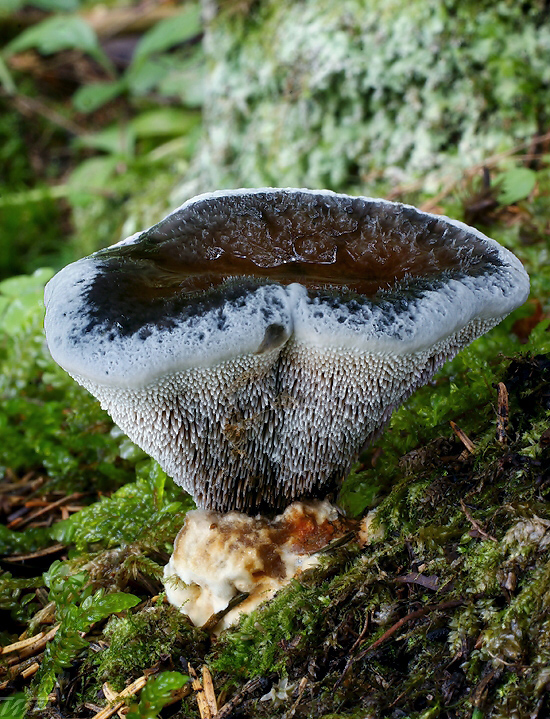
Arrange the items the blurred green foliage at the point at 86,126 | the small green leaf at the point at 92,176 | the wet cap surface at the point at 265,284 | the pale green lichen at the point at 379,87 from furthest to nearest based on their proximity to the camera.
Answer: the small green leaf at the point at 92,176 < the blurred green foliage at the point at 86,126 < the pale green lichen at the point at 379,87 < the wet cap surface at the point at 265,284

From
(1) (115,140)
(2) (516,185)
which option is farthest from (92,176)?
(2) (516,185)

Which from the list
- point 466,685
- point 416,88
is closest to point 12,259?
point 416,88

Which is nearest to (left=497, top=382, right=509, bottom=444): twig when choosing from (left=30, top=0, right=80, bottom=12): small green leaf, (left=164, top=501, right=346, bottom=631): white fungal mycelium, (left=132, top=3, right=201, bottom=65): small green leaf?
(left=164, top=501, right=346, bottom=631): white fungal mycelium

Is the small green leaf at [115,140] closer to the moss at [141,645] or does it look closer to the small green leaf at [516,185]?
the small green leaf at [516,185]

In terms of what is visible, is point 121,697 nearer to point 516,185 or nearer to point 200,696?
point 200,696

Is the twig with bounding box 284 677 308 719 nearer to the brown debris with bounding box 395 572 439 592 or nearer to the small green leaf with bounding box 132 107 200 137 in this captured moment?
the brown debris with bounding box 395 572 439 592

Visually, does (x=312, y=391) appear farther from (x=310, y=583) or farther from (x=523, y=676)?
(x=523, y=676)

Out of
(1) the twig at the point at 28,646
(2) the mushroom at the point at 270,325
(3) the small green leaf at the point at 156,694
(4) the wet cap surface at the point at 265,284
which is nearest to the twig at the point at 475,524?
(2) the mushroom at the point at 270,325
